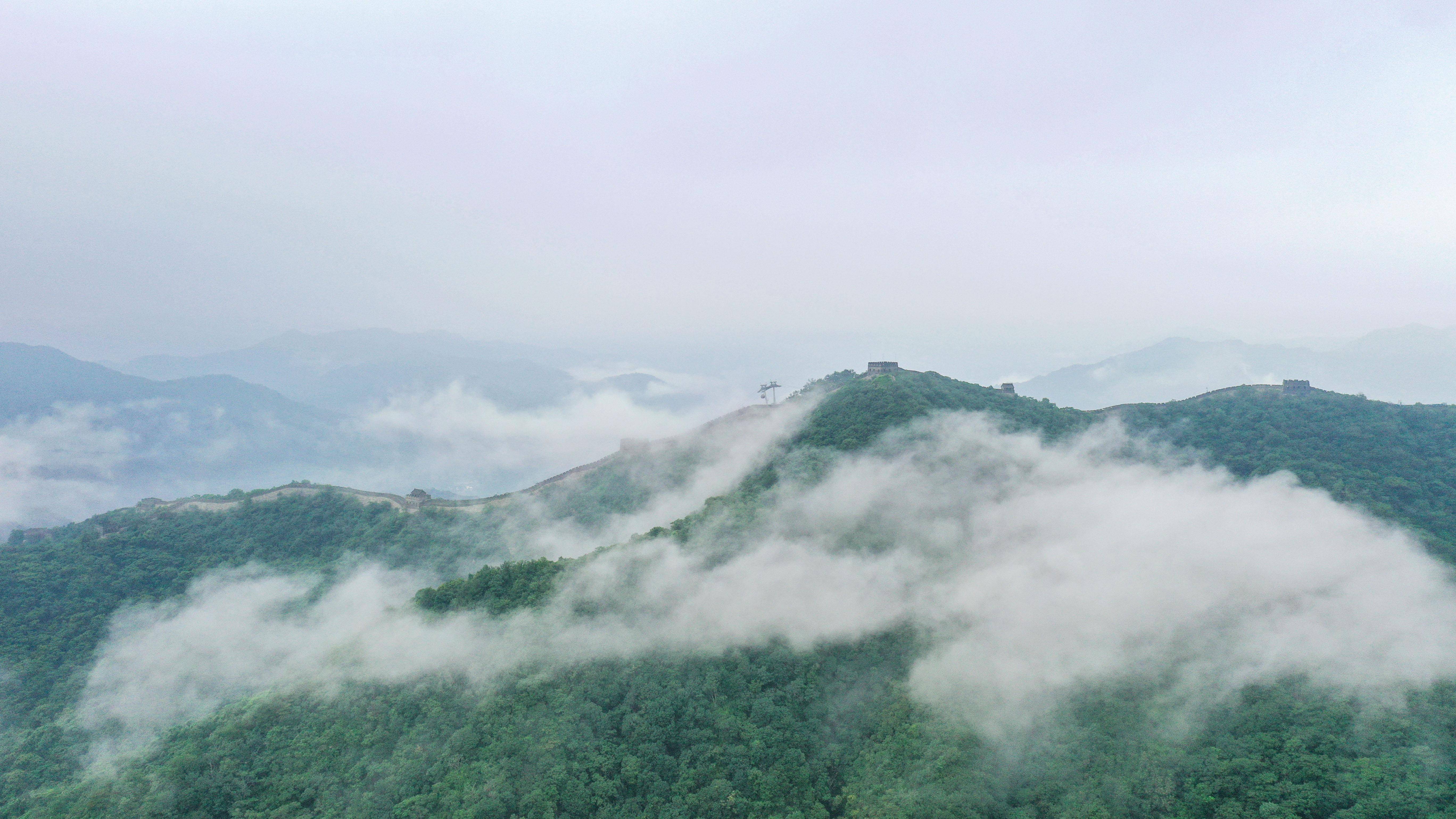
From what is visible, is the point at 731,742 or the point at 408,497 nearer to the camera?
the point at 731,742

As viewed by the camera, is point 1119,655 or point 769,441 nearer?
point 1119,655

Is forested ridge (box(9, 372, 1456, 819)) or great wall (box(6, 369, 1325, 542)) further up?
great wall (box(6, 369, 1325, 542))

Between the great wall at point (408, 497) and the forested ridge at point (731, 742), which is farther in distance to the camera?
the great wall at point (408, 497)

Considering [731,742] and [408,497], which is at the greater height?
[408,497]

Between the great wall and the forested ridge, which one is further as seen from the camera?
the great wall

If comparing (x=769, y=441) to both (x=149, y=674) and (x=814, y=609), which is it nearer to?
(x=814, y=609)

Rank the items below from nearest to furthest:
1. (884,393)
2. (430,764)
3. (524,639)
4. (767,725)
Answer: (430,764) → (767,725) → (524,639) → (884,393)

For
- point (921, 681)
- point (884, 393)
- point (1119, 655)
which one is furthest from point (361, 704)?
point (884, 393)

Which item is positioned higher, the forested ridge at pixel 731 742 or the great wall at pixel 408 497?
the great wall at pixel 408 497
